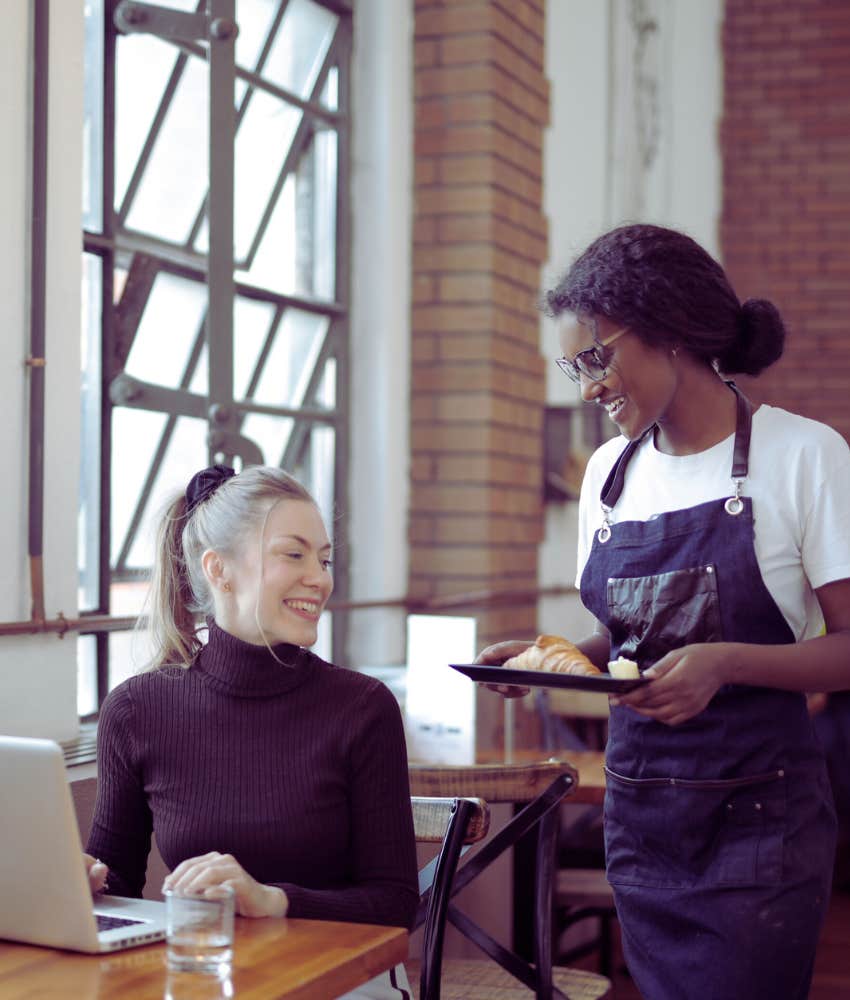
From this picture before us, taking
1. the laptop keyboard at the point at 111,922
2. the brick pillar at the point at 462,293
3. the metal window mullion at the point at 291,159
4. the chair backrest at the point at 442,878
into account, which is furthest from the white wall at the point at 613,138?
the laptop keyboard at the point at 111,922

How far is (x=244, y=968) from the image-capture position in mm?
1515

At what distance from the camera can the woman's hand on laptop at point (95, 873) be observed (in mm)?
1791

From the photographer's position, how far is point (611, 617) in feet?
6.81

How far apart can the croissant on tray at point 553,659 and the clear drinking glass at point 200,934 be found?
55 cm

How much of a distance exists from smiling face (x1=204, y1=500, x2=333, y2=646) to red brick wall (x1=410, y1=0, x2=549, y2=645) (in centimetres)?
237

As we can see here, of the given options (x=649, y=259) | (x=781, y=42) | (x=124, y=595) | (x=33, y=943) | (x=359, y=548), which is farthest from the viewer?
(x=781, y=42)

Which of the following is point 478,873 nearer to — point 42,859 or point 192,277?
point 42,859

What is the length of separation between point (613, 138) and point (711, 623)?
16.0ft

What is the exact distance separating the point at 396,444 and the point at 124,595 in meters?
1.29

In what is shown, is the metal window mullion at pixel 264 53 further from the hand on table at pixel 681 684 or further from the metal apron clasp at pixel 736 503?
the hand on table at pixel 681 684

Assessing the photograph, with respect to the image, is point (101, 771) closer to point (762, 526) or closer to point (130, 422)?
point (762, 526)

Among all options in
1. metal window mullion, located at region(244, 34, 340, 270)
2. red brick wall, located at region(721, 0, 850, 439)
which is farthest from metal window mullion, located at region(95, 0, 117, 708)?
red brick wall, located at region(721, 0, 850, 439)

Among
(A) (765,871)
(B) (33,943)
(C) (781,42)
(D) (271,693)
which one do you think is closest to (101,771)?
(D) (271,693)

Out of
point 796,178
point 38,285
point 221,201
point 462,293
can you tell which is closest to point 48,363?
point 38,285
